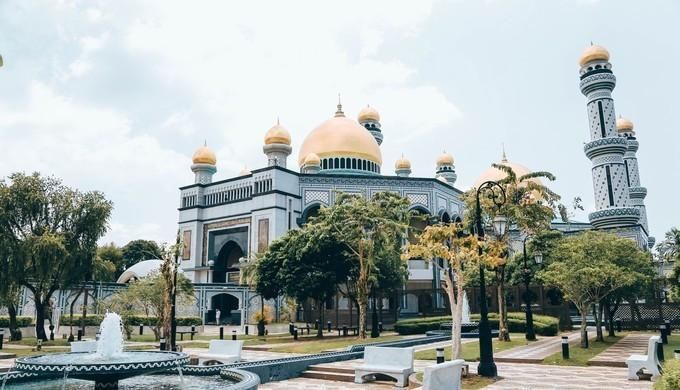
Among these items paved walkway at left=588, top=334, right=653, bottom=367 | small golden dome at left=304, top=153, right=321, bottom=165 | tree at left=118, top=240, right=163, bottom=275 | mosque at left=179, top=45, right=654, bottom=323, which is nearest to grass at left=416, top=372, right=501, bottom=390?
paved walkway at left=588, top=334, right=653, bottom=367

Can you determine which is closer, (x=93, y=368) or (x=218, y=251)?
(x=93, y=368)

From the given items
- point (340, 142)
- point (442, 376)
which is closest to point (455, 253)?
point (442, 376)

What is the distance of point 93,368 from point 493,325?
22.0 metres

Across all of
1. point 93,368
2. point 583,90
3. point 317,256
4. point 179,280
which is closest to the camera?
point 93,368

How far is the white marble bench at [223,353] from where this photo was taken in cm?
1398

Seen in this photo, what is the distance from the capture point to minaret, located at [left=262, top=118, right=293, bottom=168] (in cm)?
4375

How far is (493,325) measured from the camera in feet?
84.4

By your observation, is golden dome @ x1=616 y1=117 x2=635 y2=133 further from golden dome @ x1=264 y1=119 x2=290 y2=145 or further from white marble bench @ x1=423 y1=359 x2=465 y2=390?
white marble bench @ x1=423 y1=359 x2=465 y2=390

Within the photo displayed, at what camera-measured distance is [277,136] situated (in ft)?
144

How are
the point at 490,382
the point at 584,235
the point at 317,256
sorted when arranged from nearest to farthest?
the point at 490,382
the point at 584,235
the point at 317,256

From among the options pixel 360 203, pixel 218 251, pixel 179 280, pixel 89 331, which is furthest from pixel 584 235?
pixel 218 251

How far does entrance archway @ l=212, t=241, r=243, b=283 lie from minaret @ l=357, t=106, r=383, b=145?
65.7 ft

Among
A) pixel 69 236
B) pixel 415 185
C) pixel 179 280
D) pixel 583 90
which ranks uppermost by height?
pixel 583 90

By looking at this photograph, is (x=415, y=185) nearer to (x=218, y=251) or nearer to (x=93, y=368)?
(x=218, y=251)
